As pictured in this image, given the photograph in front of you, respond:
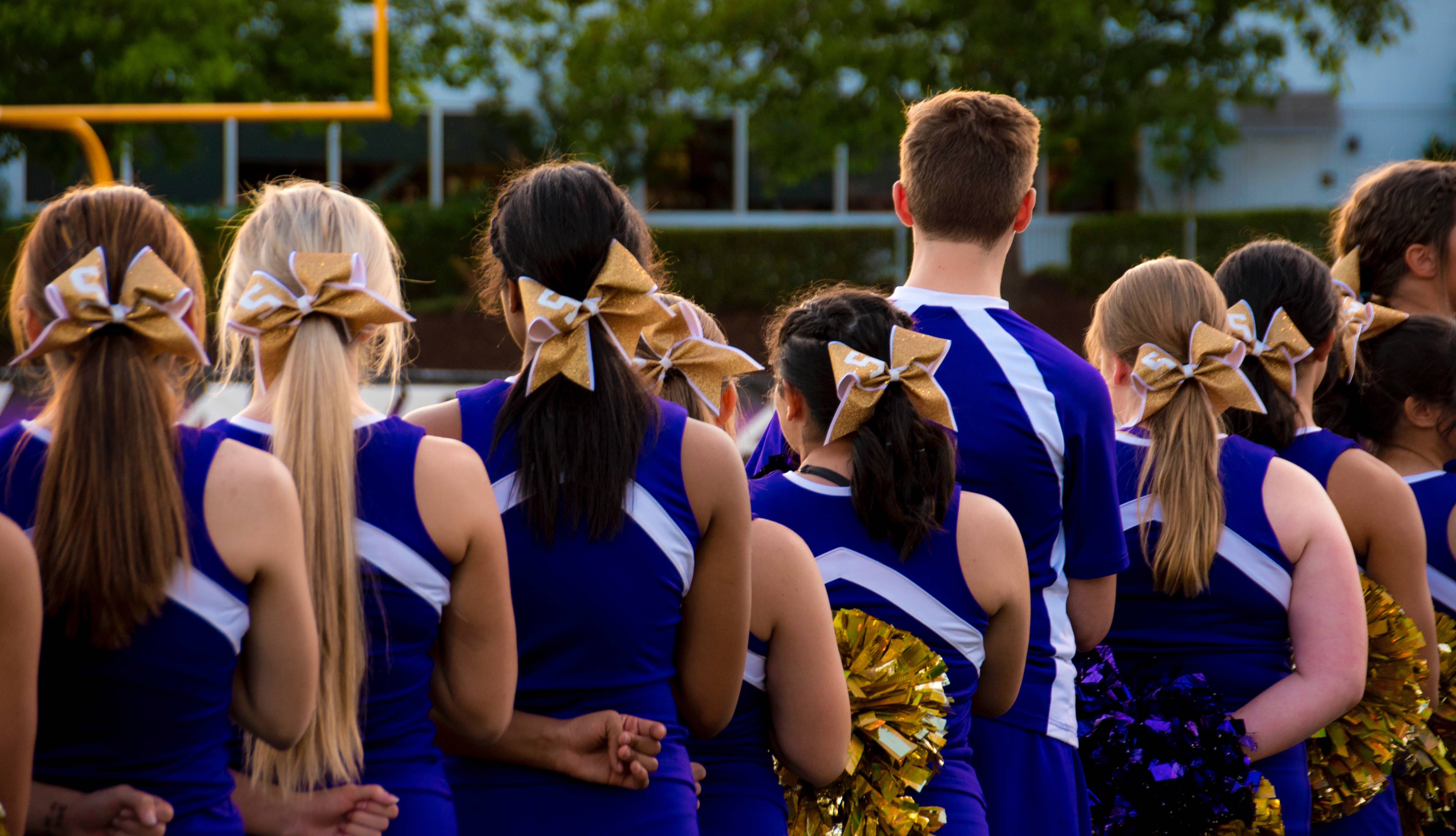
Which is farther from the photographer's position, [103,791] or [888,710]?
[888,710]

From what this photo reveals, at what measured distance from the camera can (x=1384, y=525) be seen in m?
2.96

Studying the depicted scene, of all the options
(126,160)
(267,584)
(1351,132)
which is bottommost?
(267,584)

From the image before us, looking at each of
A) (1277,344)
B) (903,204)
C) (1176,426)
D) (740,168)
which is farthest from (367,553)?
(740,168)

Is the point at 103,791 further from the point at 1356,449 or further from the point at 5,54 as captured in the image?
the point at 5,54

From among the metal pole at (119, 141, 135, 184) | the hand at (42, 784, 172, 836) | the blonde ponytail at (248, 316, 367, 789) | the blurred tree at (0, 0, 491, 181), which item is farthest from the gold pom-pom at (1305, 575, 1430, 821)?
the metal pole at (119, 141, 135, 184)

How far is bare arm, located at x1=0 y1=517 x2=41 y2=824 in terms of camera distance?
63.9 inches

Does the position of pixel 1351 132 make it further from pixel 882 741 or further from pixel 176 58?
pixel 882 741

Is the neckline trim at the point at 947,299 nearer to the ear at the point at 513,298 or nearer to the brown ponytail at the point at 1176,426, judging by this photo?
the brown ponytail at the point at 1176,426

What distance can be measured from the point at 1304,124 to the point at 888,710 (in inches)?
899

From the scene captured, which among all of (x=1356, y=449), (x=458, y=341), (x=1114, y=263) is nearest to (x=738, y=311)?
(x=458, y=341)

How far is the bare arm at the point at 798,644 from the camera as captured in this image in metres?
2.22

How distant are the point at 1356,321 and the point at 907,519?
1.85 meters

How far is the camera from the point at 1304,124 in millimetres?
22312

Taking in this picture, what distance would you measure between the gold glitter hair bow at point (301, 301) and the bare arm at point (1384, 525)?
2167 millimetres
